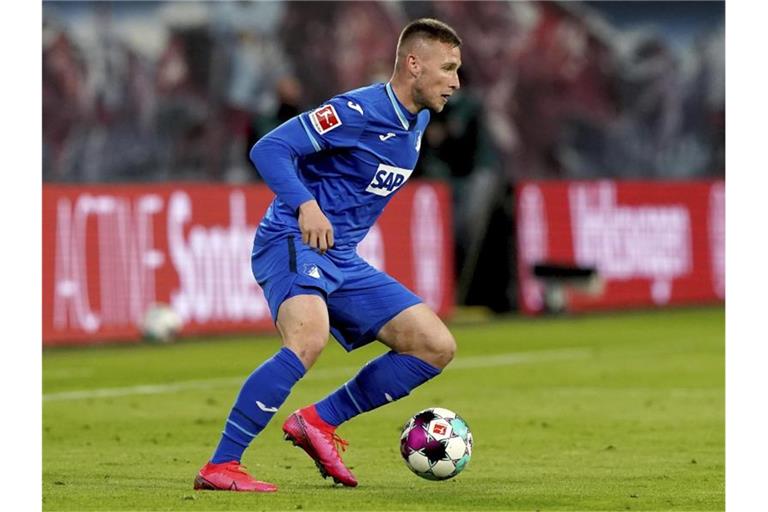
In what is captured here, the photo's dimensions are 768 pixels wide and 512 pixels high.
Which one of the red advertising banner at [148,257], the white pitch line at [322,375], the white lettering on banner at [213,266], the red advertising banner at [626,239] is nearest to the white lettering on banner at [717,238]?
the red advertising banner at [626,239]

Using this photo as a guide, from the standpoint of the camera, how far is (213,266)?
18.6 m

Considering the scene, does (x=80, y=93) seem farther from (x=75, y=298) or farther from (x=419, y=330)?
(x=419, y=330)

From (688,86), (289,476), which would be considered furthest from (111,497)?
(688,86)

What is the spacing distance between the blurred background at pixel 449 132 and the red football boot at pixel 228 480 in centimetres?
978

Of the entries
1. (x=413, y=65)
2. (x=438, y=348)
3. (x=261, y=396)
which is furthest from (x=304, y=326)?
(x=413, y=65)

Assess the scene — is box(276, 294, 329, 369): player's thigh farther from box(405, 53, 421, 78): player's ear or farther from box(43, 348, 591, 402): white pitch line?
box(43, 348, 591, 402): white pitch line

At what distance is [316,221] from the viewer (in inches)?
319

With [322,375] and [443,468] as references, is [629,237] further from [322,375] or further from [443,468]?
[443,468]

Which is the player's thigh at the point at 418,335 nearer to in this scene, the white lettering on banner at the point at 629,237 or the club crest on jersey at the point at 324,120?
the club crest on jersey at the point at 324,120

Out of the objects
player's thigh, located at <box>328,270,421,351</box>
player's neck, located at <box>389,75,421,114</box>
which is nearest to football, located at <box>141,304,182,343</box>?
player's thigh, located at <box>328,270,421,351</box>

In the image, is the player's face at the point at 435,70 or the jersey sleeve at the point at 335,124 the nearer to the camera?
the jersey sleeve at the point at 335,124

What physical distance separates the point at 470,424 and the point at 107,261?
22.8 feet

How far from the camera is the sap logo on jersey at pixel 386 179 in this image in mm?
8680

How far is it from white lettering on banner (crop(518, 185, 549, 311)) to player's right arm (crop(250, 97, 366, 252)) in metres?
13.6
